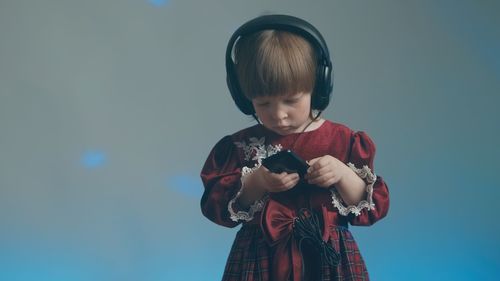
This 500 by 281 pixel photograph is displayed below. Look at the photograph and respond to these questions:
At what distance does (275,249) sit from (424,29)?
0.94 metres

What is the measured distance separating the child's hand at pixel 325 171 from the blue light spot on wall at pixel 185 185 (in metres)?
0.72

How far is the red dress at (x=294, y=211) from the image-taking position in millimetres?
899

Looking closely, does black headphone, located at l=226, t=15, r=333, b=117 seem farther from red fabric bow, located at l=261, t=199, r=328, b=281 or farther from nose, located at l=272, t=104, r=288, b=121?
red fabric bow, located at l=261, t=199, r=328, b=281

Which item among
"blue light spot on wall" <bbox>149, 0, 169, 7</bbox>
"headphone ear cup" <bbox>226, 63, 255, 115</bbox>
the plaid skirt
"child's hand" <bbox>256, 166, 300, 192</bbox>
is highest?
"blue light spot on wall" <bbox>149, 0, 169, 7</bbox>

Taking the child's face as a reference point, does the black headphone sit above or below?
above

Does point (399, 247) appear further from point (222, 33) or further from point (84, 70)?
point (84, 70)

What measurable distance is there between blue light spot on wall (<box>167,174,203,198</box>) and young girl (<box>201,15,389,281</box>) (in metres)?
0.61

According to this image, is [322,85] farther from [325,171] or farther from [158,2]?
[158,2]

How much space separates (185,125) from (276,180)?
2.51ft

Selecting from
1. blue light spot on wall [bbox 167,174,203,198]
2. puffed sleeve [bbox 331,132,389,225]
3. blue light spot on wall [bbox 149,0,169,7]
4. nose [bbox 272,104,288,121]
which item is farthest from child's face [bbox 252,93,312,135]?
blue light spot on wall [bbox 149,0,169,7]

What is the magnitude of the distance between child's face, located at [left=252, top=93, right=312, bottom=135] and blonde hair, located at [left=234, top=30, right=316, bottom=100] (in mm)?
12

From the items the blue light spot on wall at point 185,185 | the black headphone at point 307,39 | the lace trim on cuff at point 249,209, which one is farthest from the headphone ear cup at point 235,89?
the blue light spot on wall at point 185,185

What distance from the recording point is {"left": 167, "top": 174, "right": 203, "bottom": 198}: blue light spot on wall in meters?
1.58

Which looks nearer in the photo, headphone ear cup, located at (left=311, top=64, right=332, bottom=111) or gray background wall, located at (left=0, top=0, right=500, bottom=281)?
headphone ear cup, located at (left=311, top=64, right=332, bottom=111)
